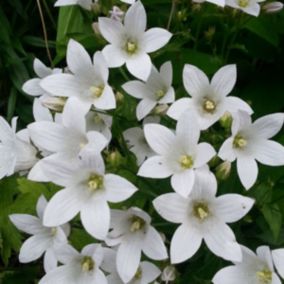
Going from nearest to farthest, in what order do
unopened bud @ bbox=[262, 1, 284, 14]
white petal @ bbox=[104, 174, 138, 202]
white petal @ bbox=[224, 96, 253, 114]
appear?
white petal @ bbox=[104, 174, 138, 202], white petal @ bbox=[224, 96, 253, 114], unopened bud @ bbox=[262, 1, 284, 14]

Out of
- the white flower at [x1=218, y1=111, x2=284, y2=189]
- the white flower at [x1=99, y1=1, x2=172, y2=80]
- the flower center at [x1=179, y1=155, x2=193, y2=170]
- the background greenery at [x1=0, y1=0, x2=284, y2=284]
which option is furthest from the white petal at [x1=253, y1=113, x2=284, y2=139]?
the white flower at [x1=99, y1=1, x2=172, y2=80]

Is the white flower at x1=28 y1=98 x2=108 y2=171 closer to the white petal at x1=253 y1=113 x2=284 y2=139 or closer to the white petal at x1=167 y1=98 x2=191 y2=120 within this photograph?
the white petal at x1=167 y1=98 x2=191 y2=120

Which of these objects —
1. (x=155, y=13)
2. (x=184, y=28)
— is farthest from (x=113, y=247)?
(x=155, y=13)

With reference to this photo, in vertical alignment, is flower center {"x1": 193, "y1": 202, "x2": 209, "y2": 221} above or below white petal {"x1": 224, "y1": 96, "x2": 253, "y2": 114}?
below

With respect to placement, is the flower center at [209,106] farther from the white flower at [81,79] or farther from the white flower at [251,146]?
the white flower at [81,79]

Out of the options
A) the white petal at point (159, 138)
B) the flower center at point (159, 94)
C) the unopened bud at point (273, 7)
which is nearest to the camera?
the white petal at point (159, 138)

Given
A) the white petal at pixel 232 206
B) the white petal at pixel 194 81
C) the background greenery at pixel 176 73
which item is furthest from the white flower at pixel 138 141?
the white petal at pixel 232 206
